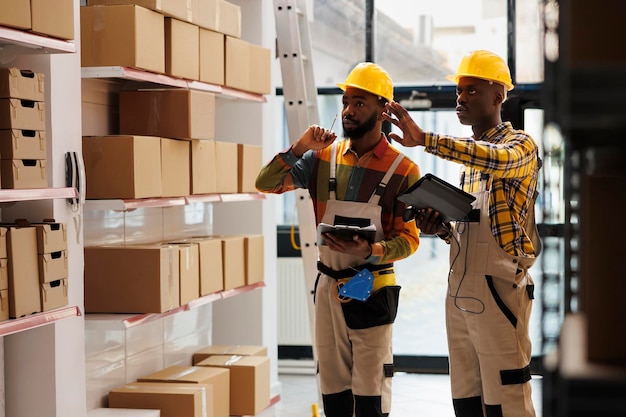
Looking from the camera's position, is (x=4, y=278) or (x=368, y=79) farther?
(x=368, y=79)

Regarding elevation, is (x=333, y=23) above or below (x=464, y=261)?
above

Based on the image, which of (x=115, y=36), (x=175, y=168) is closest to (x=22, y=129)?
(x=115, y=36)

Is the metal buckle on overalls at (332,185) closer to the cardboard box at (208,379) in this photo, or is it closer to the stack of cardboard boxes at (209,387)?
the stack of cardboard boxes at (209,387)

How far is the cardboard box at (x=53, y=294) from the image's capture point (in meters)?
3.56

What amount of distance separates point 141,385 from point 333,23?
3736 mm

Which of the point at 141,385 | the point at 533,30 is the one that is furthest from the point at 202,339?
the point at 533,30

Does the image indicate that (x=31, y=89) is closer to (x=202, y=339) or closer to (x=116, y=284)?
(x=116, y=284)

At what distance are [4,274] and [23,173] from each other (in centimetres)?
38

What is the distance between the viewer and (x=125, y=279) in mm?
4359

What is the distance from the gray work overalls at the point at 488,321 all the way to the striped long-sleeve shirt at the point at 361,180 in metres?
0.27

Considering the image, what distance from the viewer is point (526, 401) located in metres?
3.57

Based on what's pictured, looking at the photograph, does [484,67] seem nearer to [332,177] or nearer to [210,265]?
Answer: [332,177]

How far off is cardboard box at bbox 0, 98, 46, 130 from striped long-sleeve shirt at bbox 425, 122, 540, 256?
4.78ft

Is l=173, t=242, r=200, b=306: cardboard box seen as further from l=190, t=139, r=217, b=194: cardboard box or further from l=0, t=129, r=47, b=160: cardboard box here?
l=0, t=129, r=47, b=160: cardboard box
